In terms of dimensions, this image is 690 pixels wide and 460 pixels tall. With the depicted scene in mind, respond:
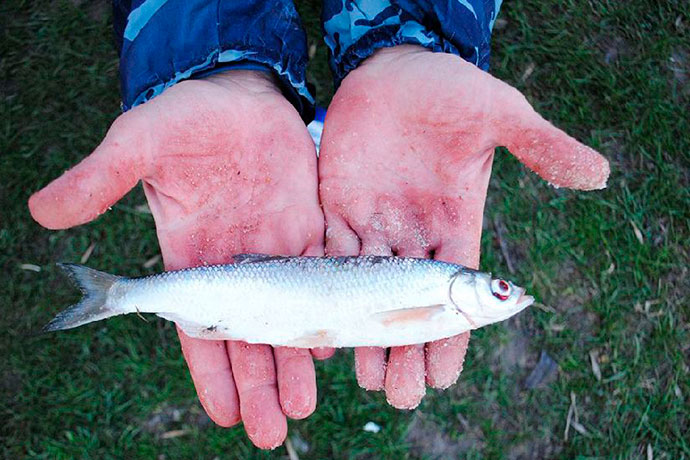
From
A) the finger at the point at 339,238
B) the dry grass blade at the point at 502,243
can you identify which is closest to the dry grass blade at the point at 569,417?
the dry grass blade at the point at 502,243

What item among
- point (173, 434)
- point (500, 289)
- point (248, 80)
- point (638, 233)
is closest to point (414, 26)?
point (248, 80)

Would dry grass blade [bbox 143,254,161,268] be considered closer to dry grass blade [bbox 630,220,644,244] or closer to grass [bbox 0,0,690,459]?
grass [bbox 0,0,690,459]

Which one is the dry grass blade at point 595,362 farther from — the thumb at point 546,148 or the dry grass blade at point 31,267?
the dry grass blade at point 31,267

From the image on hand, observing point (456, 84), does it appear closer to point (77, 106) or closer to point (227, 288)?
point (227, 288)

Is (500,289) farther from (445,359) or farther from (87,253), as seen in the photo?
(87,253)

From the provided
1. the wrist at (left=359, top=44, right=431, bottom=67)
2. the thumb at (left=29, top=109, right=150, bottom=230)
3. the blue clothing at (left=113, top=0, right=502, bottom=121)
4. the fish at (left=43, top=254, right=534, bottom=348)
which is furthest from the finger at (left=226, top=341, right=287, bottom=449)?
the wrist at (left=359, top=44, right=431, bottom=67)

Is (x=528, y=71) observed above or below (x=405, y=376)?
above
